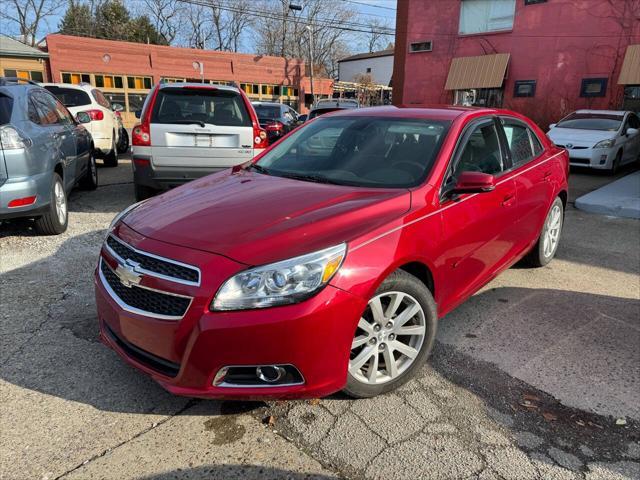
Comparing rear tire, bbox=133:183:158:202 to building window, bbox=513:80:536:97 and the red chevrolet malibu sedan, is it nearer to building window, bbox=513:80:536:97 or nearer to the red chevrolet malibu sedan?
the red chevrolet malibu sedan

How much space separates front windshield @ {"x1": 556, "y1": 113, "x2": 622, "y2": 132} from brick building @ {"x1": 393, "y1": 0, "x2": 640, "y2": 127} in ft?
18.0

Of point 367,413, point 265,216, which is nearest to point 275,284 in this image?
point 265,216

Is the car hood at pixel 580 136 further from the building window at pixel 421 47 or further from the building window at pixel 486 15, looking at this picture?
the building window at pixel 421 47

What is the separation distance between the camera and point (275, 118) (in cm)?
1474

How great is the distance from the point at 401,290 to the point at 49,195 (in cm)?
421

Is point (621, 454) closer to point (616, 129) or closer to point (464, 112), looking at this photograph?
point (464, 112)

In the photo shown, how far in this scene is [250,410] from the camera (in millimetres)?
2604

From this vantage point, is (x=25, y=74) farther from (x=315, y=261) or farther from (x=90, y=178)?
(x=315, y=261)

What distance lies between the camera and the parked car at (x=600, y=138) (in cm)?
1137

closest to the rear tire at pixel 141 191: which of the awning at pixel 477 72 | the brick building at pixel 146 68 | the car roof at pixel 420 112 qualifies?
the car roof at pixel 420 112

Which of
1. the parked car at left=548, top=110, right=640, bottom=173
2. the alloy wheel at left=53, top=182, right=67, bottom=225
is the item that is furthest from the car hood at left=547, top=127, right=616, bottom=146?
the alloy wheel at left=53, top=182, right=67, bottom=225

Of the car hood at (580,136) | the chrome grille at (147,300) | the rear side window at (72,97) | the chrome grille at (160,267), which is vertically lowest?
the chrome grille at (147,300)

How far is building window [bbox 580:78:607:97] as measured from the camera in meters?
17.8

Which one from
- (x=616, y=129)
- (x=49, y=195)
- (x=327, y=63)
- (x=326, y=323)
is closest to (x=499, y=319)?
(x=326, y=323)
